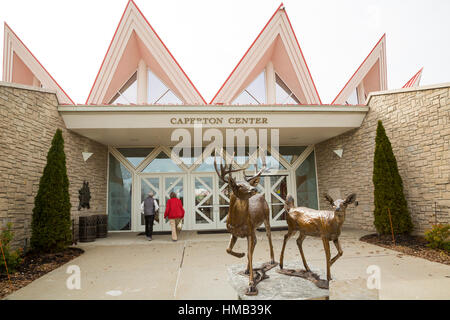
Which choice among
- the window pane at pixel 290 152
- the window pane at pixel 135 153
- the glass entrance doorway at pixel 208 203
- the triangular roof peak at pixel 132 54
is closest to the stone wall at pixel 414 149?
→ the window pane at pixel 290 152

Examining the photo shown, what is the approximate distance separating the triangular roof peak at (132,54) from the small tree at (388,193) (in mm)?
7906

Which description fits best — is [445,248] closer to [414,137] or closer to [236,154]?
[414,137]

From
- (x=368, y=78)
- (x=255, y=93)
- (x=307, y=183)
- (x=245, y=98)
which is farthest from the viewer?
(x=368, y=78)

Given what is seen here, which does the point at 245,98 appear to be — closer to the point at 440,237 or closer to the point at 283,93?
the point at 283,93

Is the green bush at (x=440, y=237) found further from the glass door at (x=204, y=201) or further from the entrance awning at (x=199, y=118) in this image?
the glass door at (x=204, y=201)

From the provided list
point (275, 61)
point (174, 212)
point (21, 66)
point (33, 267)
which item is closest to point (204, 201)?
point (174, 212)

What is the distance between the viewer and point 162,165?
37.1ft

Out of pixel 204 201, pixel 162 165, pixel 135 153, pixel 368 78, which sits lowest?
pixel 204 201

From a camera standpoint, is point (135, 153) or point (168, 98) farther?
point (168, 98)

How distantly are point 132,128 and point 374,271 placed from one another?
302 inches

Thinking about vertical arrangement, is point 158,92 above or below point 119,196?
above

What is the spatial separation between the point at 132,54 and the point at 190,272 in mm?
12418

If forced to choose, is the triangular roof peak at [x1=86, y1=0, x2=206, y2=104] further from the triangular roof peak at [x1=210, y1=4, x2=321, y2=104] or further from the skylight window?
the triangular roof peak at [x1=210, y1=4, x2=321, y2=104]

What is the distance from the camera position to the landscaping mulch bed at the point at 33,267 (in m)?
4.22
